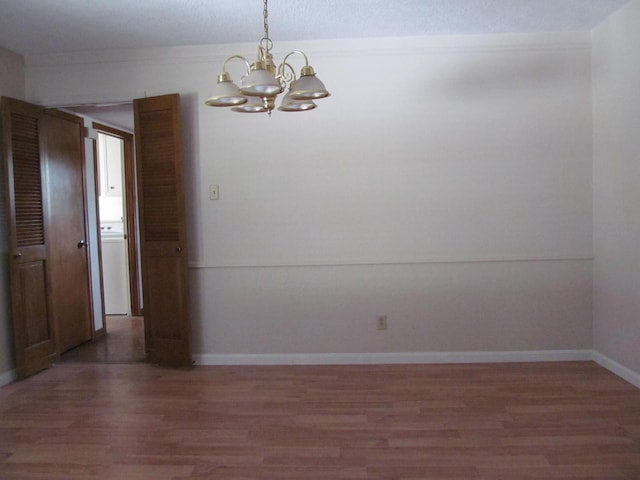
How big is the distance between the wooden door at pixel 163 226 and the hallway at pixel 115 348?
478 mm

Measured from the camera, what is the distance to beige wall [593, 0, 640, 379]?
312cm

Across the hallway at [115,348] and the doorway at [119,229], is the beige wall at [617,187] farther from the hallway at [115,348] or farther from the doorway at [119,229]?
the doorway at [119,229]

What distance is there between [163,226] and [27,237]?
3.38 ft

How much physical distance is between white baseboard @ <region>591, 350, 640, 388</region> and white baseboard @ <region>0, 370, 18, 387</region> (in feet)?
14.6

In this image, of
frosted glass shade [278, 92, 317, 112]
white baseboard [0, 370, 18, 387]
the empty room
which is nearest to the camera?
frosted glass shade [278, 92, 317, 112]

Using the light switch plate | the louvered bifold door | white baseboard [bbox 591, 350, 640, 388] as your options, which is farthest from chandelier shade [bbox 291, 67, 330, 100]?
white baseboard [bbox 591, 350, 640, 388]

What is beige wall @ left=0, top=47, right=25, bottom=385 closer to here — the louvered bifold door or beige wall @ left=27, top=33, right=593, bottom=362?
the louvered bifold door

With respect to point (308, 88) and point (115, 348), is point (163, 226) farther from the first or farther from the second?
point (308, 88)

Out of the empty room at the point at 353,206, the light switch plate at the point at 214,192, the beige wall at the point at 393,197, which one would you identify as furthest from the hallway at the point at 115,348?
the light switch plate at the point at 214,192

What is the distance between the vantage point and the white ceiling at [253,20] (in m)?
2.96

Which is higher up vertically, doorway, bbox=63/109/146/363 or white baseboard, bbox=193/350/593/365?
doorway, bbox=63/109/146/363

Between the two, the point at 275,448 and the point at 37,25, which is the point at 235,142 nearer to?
the point at 37,25

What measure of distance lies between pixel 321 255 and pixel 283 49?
1.64 meters

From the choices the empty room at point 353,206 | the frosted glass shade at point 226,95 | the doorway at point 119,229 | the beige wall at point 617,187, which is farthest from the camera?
the doorway at point 119,229
